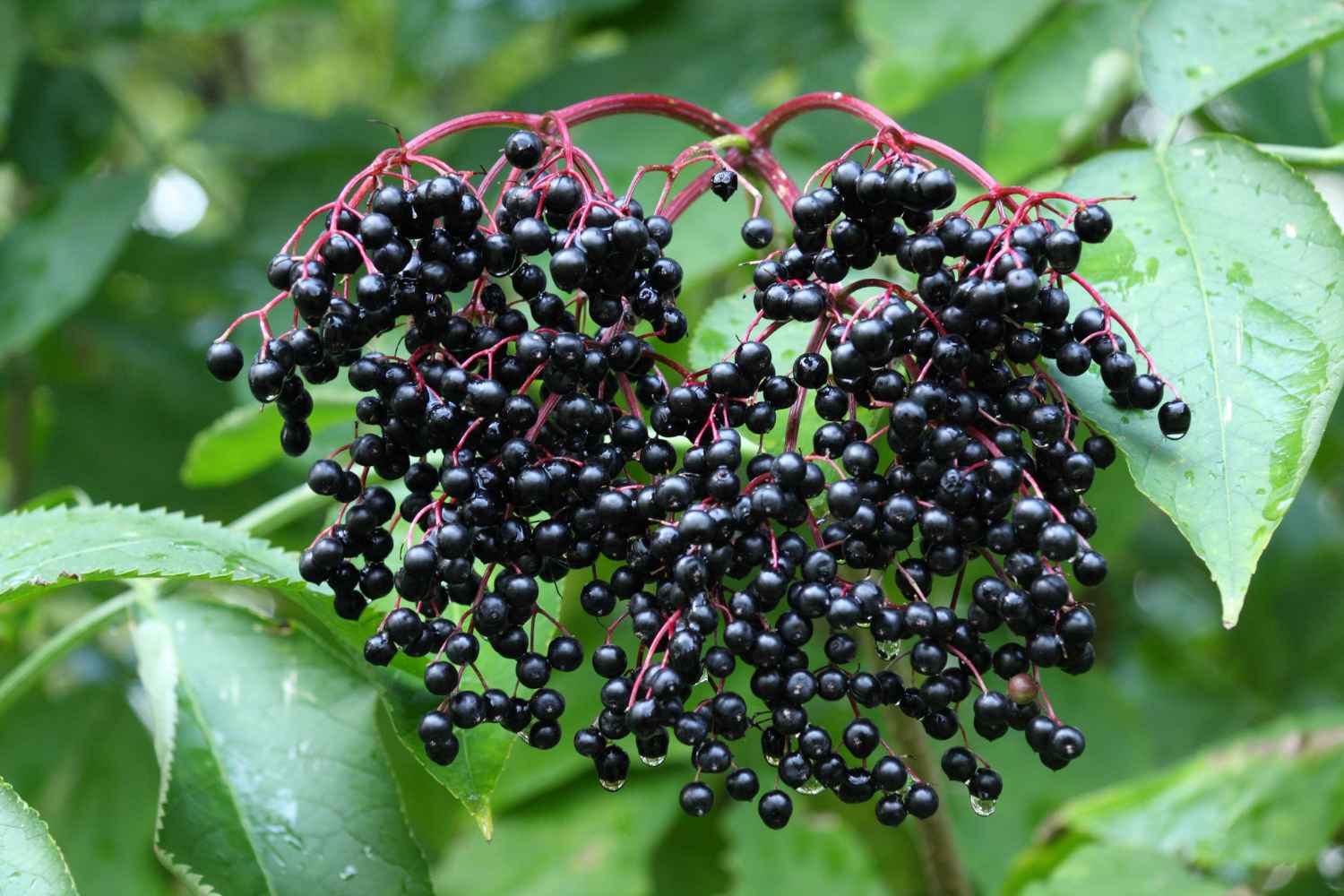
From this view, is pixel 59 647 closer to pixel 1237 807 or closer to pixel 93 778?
pixel 93 778

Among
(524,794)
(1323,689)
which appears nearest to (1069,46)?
(524,794)

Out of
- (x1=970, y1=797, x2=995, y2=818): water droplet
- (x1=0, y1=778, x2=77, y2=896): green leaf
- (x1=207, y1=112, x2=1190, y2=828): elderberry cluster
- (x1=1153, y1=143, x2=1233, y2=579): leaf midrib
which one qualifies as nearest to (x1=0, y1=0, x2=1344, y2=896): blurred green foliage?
(x1=1153, y1=143, x2=1233, y2=579): leaf midrib

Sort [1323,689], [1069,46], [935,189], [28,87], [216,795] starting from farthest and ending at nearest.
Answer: [1323,689], [28,87], [1069,46], [216,795], [935,189]

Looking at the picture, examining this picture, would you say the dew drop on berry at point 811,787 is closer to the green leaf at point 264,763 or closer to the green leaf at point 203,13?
the green leaf at point 264,763

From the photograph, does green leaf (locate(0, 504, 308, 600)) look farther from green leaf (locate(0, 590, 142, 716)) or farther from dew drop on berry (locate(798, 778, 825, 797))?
dew drop on berry (locate(798, 778, 825, 797))

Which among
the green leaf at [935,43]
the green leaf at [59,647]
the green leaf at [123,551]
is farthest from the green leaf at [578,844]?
the green leaf at [935,43]

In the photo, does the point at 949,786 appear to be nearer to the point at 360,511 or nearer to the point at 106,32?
the point at 360,511
